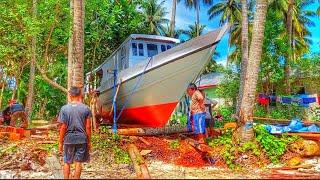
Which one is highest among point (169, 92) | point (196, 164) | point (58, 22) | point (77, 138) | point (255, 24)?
point (58, 22)

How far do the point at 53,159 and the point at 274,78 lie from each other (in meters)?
19.4

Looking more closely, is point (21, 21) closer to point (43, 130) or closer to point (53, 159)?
point (43, 130)

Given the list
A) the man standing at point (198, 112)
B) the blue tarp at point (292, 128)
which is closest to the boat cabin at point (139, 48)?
the man standing at point (198, 112)

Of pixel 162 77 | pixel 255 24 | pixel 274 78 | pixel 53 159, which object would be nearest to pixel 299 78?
pixel 274 78

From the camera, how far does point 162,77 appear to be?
1558 centimetres

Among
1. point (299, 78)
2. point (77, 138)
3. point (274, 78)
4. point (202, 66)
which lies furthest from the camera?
point (299, 78)

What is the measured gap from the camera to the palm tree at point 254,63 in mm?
11688

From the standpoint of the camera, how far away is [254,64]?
1180 centimetres

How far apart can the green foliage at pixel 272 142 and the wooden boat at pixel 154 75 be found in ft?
9.93

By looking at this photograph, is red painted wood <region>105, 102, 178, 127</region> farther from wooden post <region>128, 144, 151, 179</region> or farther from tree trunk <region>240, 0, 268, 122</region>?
wooden post <region>128, 144, 151, 179</region>

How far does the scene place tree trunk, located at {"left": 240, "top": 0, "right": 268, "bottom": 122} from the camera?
1169 cm

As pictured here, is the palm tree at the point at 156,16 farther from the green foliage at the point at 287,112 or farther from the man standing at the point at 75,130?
the man standing at the point at 75,130

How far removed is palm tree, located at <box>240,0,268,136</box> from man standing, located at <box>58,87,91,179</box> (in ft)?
17.6

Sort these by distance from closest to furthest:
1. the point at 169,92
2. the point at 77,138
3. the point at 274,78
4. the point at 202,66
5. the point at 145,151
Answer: the point at 77,138
the point at 145,151
the point at 202,66
the point at 169,92
the point at 274,78
